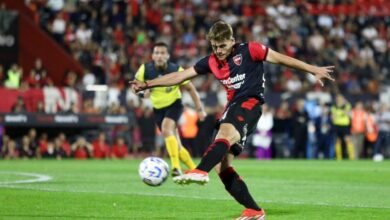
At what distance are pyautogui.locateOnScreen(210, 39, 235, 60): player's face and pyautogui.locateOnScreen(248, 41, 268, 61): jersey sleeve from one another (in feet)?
0.79

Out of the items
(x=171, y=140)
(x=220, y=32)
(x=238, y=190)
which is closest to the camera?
(x=220, y=32)

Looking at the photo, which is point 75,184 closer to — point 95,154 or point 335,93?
point 95,154

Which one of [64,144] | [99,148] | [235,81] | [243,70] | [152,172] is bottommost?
[99,148]

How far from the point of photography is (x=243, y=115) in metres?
9.74

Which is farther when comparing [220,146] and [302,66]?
[302,66]

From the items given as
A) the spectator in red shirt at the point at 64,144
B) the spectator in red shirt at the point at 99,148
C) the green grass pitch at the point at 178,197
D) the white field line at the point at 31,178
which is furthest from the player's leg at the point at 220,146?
the spectator in red shirt at the point at 99,148

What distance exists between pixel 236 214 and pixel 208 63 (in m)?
1.78

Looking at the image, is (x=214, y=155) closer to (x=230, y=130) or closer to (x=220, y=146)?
(x=220, y=146)

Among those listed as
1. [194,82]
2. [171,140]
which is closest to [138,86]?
[171,140]

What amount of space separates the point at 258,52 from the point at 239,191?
4.84ft

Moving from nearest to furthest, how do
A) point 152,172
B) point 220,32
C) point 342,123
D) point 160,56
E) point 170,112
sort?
point 220,32 → point 152,172 → point 160,56 → point 170,112 → point 342,123

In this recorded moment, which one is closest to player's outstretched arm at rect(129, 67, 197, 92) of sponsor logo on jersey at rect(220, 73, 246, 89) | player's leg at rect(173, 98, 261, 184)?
sponsor logo on jersey at rect(220, 73, 246, 89)

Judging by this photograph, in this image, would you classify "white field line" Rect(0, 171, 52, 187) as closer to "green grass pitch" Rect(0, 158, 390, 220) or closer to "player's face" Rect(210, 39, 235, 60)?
"green grass pitch" Rect(0, 158, 390, 220)

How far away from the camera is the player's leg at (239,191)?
961cm
